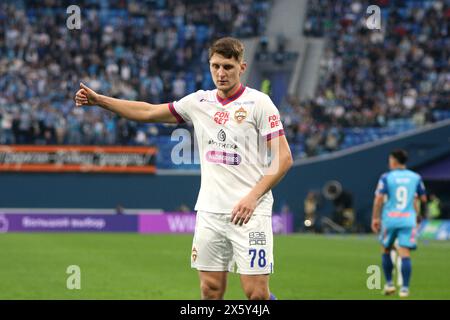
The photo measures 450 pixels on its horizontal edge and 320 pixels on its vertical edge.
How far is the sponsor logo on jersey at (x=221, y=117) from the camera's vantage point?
714cm

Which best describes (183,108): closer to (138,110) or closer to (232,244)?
(138,110)

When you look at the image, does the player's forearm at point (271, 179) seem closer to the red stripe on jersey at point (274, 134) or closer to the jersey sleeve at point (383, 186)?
the red stripe on jersey at point (274, 134)

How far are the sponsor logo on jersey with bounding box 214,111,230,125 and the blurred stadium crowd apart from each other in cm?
2637

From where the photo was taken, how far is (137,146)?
34.4 m

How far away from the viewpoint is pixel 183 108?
→ 738 cm

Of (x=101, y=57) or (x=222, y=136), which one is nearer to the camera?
(x=222, y=136)

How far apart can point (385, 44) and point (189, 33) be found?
7.65 m

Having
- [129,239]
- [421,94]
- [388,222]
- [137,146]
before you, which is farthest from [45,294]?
[421,94]

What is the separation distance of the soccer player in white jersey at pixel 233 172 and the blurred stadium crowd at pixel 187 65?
2635 centimetres

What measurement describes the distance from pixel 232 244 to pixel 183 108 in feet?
3.60

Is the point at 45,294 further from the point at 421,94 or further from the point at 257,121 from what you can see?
the point at 421,94

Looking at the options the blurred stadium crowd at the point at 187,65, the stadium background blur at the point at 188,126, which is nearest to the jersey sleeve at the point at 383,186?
the stadium background blur at the point at 188,126

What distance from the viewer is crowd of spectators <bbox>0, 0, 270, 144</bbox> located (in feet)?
111

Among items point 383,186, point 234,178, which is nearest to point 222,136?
point 234,178
